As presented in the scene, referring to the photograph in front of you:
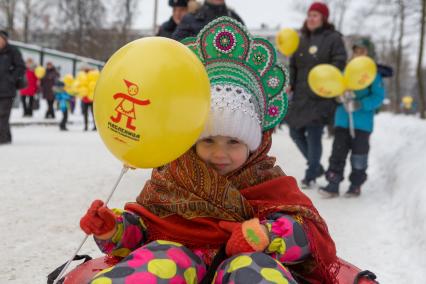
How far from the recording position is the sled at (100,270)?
1.75 metres

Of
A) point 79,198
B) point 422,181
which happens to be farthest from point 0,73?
point 422,181

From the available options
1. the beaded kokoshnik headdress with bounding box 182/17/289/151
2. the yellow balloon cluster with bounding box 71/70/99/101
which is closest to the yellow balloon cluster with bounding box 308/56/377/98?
the beaded kokoshnik headdress with bounding box 182/17/289/151

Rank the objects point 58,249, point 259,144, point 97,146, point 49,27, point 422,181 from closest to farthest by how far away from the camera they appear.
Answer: point 259,144 < point 58,249 < point 422,181 < point 97,146 < point 49,27

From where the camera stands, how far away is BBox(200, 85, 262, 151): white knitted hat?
6.02 ft

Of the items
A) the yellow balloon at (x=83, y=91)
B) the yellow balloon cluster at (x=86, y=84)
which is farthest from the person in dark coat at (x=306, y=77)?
the yellow balloon at (x=83, y=91)

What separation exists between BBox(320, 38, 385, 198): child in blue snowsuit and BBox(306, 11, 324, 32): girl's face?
0.41 m

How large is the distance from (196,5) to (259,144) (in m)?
2.49

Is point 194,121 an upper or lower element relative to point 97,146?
upper

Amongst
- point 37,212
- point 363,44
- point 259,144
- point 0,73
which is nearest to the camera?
point 259,144

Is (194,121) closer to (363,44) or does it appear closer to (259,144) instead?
(259,144)

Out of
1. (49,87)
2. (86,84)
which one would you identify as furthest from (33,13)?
(86,84)

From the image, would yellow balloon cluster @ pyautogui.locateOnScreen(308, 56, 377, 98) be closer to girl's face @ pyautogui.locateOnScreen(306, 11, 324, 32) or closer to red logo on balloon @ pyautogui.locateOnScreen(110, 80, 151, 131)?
girl's face @ pyautogui.locateOnScreen(306, 11, 324, 32)

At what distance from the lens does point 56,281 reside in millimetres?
1709

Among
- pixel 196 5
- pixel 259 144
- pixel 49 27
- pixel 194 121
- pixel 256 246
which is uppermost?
pixel 196 5
